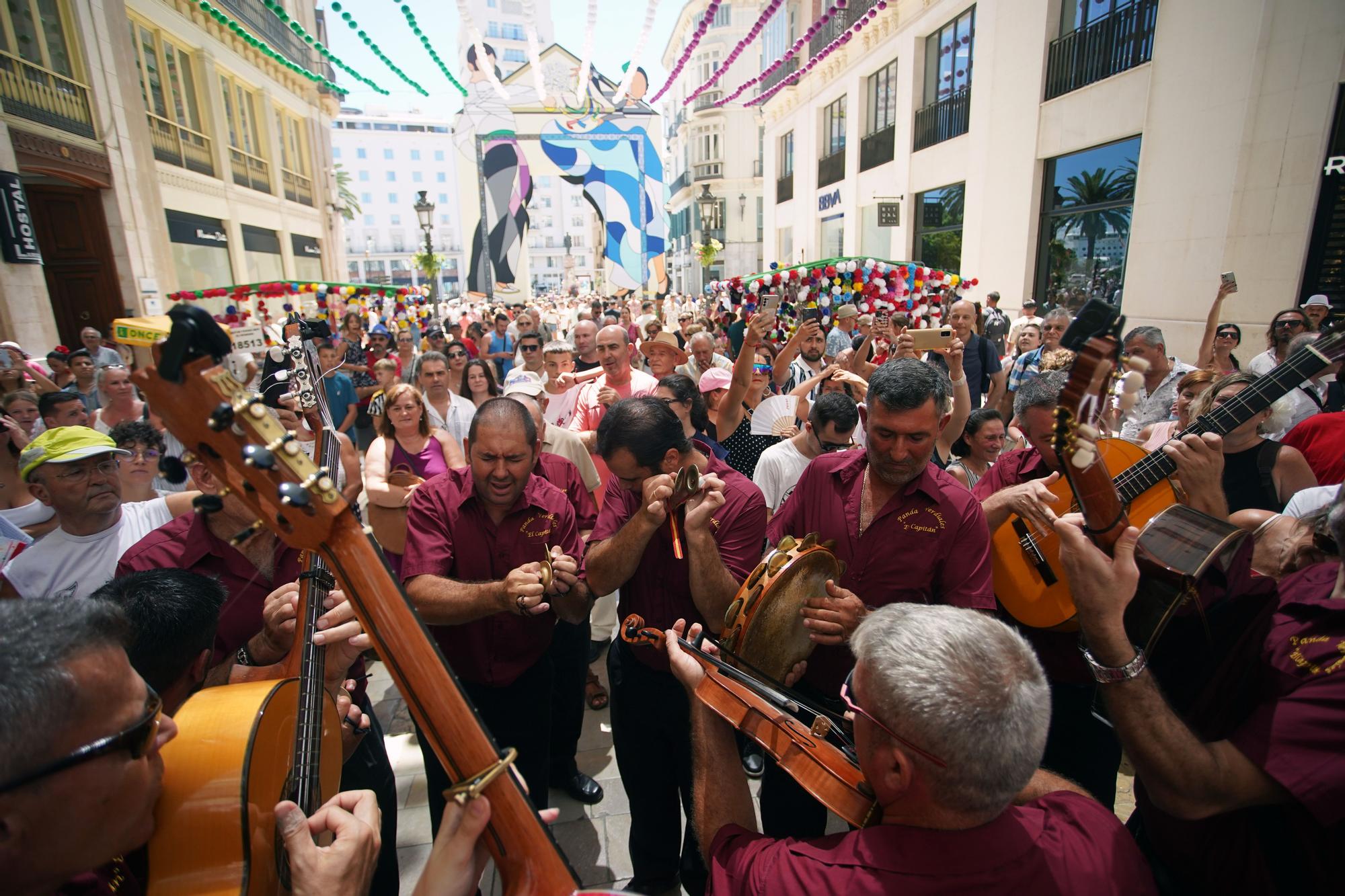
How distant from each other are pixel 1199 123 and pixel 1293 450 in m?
9.10

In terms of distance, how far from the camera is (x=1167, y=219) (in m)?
10.3

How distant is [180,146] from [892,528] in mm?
22982

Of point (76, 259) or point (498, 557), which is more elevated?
point (76, 259)

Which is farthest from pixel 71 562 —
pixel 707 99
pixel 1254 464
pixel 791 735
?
pixel 707 99

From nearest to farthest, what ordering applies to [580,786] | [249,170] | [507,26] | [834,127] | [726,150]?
[580,786], [249,170], [834,127], [726,150], [507,26]

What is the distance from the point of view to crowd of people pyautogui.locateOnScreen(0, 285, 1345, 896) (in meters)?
1.29

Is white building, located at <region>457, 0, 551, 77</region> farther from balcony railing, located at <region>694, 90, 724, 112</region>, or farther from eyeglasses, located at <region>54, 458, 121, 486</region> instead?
eyeglasses, located at <region>54, 458, 121, 486</region>

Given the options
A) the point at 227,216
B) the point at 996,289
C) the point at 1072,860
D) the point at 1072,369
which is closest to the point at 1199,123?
the point at 996,289

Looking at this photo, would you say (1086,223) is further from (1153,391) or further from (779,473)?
(779,473)

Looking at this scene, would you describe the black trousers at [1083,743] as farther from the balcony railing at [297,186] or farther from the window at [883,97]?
the balcony railing at [297,186]

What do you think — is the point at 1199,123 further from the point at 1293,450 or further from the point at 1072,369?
the point at 1072,369

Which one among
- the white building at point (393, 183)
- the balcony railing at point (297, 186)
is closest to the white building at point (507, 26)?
the white building at point (393, 183)

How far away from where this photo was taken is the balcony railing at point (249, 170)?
819 inches

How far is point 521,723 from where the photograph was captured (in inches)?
115
